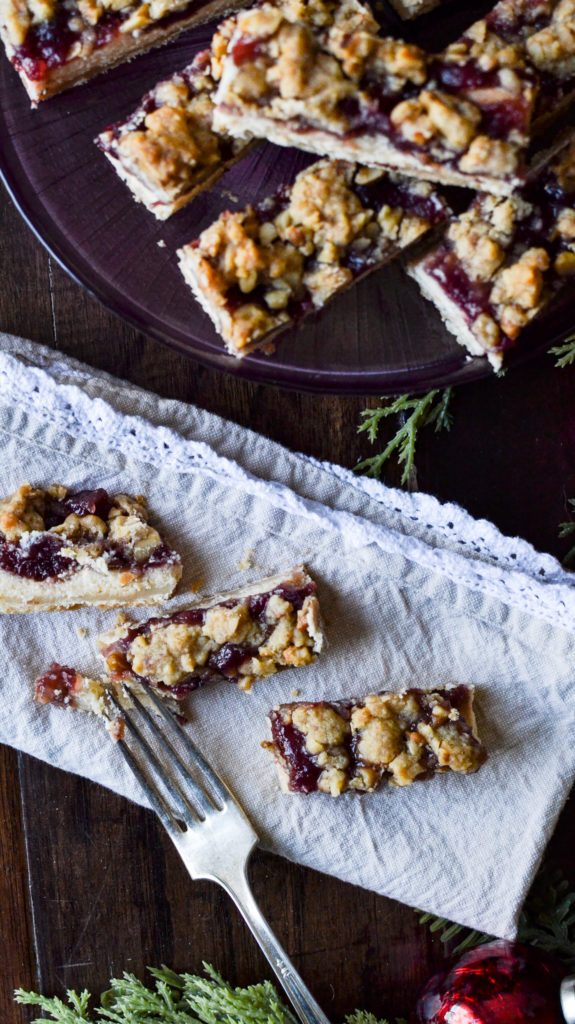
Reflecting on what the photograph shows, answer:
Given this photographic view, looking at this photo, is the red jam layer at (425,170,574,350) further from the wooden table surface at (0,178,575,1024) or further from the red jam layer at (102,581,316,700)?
the red jam layer at (102,581,316,700)

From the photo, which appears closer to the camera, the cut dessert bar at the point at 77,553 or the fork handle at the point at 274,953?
the cut dessert bar at the point at 77,553

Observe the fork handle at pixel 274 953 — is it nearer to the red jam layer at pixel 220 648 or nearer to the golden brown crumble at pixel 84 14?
the red jam layer at pixel 220 648

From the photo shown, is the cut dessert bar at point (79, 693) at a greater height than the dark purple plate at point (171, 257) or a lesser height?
lesser

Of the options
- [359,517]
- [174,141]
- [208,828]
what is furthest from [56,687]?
[174,141]

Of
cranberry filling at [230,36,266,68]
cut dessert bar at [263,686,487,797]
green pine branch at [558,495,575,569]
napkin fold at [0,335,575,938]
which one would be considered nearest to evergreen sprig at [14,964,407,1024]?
napkin fold at [0,335,575,938]

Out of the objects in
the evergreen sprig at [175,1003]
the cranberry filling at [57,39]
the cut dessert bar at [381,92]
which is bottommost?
the evergreen sprig at [175,1003]

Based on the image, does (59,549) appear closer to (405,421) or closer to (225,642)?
(225,642)

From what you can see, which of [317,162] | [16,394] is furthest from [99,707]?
[317,162]

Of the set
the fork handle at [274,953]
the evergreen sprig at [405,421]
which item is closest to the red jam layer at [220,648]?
the evergreen sprig at [405,421]
